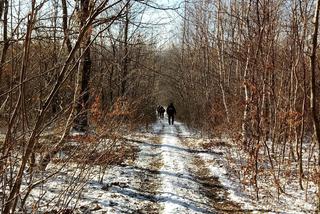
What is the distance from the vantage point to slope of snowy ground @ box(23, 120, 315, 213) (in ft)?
20.1

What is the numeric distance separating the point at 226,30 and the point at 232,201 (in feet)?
38.1

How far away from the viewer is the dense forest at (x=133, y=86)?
188cm

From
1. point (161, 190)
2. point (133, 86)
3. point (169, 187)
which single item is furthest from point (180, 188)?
point (133, 86)

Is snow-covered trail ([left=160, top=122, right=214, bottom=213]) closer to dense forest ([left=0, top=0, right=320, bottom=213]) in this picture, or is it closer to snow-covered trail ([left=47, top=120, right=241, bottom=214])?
snow-covered trail ([left=47, top=120, right=241, bottom=214])

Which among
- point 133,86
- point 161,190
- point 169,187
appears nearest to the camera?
point 161,190

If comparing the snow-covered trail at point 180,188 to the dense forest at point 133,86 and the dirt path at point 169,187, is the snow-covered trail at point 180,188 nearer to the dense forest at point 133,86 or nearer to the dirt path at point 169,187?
the dirt path at point 169,187

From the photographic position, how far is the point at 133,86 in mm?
12117

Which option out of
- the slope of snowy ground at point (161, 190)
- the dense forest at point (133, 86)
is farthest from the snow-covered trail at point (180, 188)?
the dense forest at point (133, 86)

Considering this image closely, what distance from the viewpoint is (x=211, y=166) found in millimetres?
9906

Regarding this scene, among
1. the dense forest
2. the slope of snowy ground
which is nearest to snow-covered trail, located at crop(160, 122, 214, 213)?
the slope of snowy ground

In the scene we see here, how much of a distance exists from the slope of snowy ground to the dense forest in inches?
17.4

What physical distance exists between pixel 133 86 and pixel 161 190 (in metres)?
5.42

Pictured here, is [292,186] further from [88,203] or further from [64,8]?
[64,8]

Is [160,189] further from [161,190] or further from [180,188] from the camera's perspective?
[180,188]
